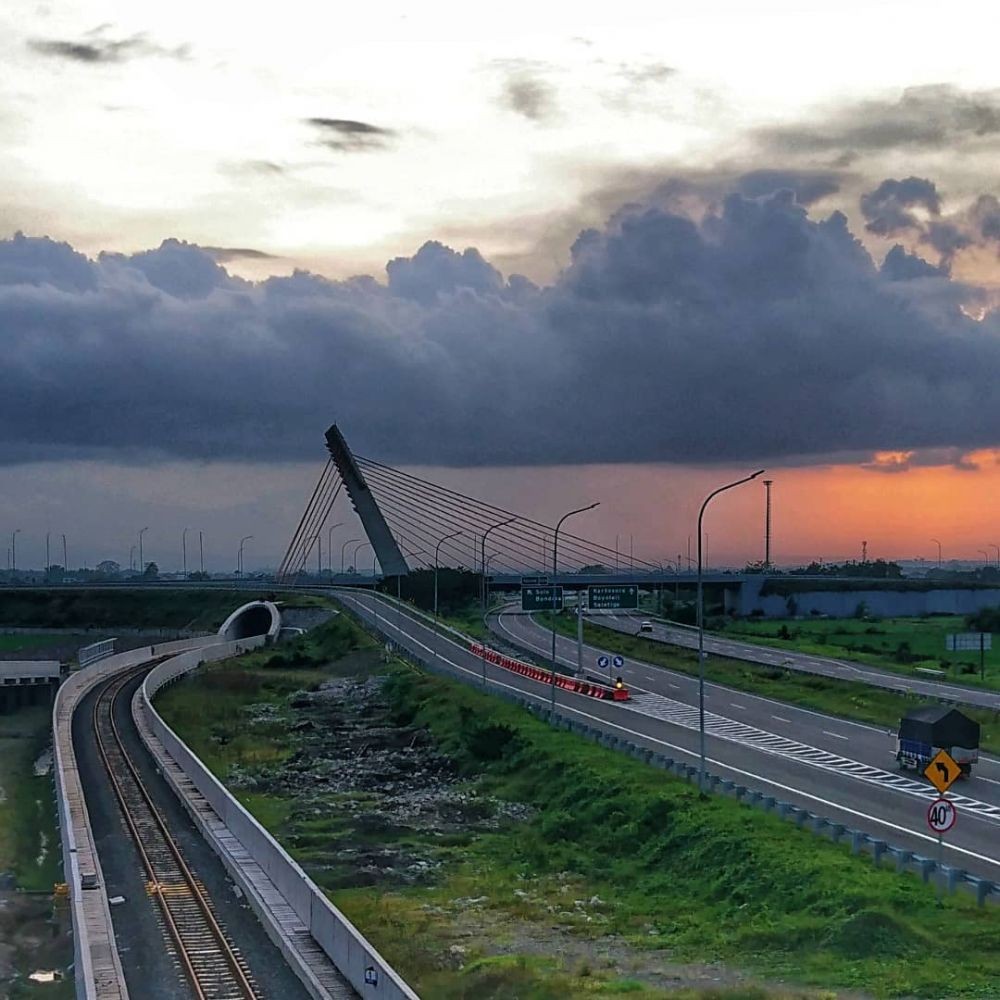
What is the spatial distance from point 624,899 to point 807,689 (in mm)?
45559

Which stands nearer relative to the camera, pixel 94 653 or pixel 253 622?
pixel 94 653

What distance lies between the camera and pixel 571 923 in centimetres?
3794

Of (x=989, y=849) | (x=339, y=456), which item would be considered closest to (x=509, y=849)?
(x=989, y=849)

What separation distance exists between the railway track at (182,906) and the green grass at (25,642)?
341ft

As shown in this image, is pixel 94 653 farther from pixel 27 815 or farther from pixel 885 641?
pixel 27 815

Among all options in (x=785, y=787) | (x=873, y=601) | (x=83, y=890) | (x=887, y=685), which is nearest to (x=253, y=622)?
(x=873, y=601)

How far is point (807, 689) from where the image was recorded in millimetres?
84000

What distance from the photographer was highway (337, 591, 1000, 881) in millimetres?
43406

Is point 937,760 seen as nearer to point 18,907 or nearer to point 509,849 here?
point 509,849

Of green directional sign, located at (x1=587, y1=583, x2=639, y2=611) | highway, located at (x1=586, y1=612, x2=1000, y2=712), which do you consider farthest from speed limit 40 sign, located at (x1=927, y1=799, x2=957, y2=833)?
green directional sign, located at (x1=587, y1=583, x2=639, y2=611)

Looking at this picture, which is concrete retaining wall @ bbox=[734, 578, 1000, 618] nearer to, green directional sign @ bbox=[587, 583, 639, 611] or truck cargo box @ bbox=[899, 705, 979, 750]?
green directional sign @ bbox=[587, 583, 639, 611]

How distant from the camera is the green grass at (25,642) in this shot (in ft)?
535

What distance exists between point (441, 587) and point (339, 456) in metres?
29.7

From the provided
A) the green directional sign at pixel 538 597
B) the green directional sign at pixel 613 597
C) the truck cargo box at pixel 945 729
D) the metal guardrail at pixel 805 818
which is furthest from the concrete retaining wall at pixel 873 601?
the truck cargo box at pixel 945 729
